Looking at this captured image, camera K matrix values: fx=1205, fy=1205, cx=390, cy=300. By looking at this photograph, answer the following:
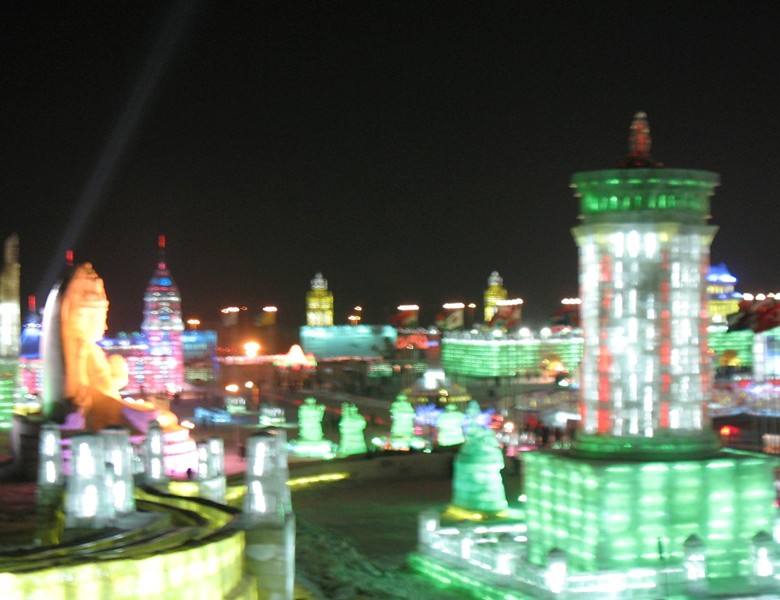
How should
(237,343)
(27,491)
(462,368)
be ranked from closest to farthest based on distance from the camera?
1. (27,491)
2. (462,368)
3. (237,343)

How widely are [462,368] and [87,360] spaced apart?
39979 mm

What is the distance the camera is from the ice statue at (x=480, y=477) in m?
18.4

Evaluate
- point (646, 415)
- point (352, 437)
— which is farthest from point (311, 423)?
point (646, 415)

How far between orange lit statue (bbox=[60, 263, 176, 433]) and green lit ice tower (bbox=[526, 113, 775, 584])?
9.43 meters

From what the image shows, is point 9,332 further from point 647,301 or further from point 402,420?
point 647,301

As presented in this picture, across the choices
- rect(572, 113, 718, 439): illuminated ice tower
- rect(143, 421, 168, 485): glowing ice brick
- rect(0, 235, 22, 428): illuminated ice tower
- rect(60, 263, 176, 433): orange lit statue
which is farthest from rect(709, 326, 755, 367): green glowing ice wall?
rect(143, 421, 168, 485): glowing ice brick

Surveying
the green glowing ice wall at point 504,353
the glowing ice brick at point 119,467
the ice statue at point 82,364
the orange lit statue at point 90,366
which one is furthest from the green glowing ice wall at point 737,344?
the glowing ice brick at point 119,467

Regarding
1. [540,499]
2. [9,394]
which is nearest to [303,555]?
[540,499]

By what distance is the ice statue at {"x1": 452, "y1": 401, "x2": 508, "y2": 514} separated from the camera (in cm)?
1836

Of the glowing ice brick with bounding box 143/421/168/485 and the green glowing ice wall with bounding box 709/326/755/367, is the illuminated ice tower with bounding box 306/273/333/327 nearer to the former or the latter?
the green glowing ice wall with bounding box 709/326/755/367

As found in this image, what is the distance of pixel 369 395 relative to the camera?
167 feet

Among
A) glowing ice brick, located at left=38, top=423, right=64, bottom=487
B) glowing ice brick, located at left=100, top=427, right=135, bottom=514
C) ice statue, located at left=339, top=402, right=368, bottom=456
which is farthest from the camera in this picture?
ice statue, located at left=339, top=402, right=368, bottom=456

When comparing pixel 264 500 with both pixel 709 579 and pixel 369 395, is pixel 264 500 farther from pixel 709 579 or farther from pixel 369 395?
pixel 369 395

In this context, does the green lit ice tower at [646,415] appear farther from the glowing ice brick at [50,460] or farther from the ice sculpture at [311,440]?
the ice sculpture at [311,440]
